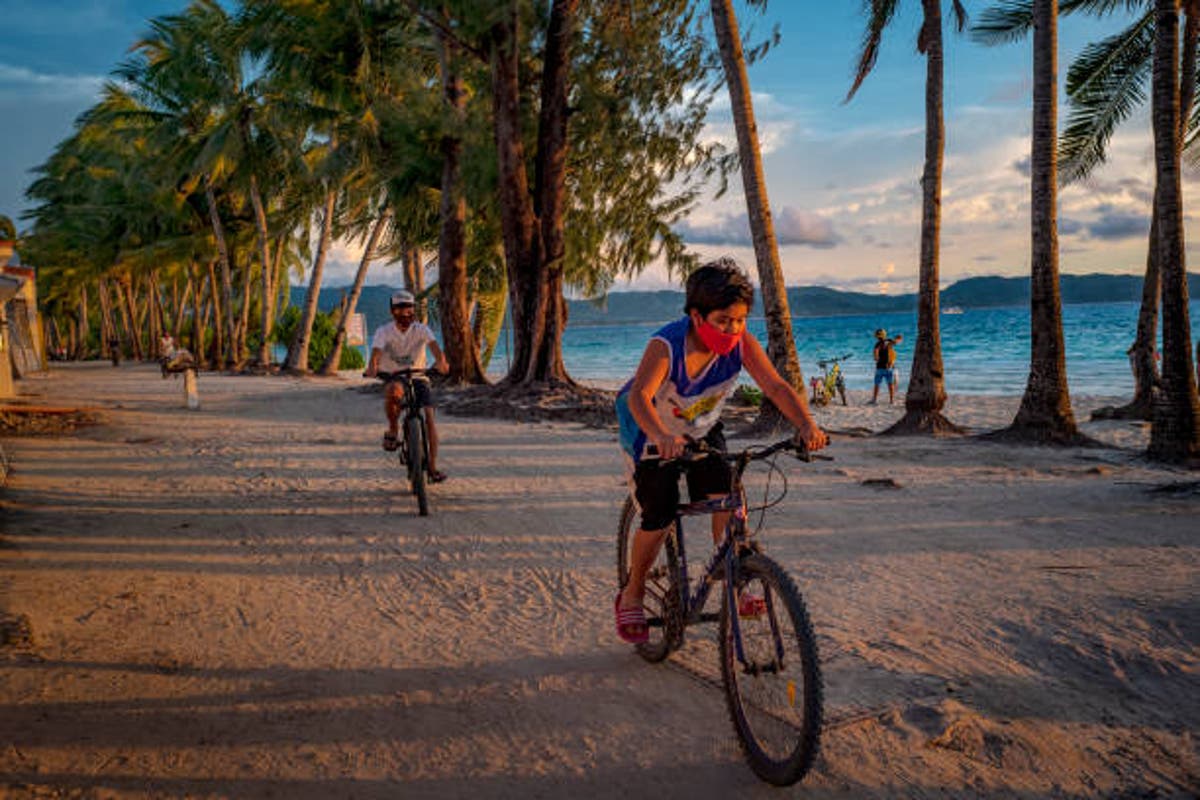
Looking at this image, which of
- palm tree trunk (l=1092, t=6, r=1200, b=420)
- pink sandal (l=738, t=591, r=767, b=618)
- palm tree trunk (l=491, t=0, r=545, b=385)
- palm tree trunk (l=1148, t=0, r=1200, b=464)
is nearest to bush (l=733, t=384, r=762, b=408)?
palm tree trunk (l=491, t=0, r=545, b=385)

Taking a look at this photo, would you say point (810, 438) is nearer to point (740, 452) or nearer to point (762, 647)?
point (740, 452)

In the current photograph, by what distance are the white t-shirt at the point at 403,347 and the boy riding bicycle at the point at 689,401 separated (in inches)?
172

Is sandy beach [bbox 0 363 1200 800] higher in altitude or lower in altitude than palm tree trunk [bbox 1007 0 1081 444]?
lower

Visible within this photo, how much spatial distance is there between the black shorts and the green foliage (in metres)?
33.0

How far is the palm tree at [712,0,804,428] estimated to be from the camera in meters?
11.5

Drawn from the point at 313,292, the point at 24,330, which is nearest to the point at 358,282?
the point at 313,292

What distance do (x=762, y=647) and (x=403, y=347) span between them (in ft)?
17.7

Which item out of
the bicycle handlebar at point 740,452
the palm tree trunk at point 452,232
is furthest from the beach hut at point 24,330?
the bicycle handlebar at point 740,452

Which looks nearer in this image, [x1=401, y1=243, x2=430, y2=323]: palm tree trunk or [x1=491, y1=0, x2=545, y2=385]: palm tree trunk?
[x1=491, y1=0, x2=545, y2=385]: palm tree trunk

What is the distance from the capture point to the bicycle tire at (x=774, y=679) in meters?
2.63

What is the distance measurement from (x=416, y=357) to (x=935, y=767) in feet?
19.1

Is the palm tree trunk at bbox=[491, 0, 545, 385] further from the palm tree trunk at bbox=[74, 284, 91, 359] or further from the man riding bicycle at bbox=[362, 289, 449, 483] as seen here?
the palm tree trunk at bbox=[74, 284, 91, 359]

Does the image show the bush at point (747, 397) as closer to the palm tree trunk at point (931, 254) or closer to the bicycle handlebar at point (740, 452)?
the palm tree trunk at point (931, 254)

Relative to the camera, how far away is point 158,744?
3047mm
